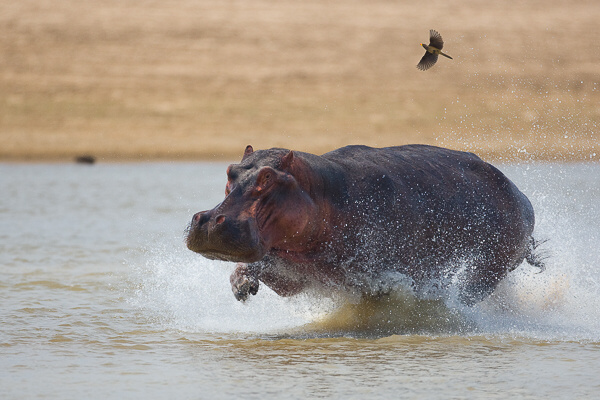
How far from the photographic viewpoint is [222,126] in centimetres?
2364

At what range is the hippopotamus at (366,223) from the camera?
5.02 m

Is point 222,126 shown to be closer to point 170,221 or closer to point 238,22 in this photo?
point 238,22

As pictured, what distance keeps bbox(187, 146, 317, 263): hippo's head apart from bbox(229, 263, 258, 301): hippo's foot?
0.26 meters

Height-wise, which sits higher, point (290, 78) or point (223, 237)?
point (290, 78)

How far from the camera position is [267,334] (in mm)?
5742

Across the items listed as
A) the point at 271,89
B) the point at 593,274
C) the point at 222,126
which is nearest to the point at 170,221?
the point at 593,274

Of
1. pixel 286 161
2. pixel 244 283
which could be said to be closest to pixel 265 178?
pixel 286 161

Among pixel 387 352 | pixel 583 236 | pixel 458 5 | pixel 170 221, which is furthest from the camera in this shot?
pixel 458 5

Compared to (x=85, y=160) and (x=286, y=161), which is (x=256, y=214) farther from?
(x=85, y=160)

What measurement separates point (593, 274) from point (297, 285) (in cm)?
299

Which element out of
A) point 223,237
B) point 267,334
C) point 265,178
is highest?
point 265,178

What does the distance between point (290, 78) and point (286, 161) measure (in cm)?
2159

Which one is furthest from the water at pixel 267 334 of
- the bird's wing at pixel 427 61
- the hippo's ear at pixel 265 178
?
the bird's wing at pixel 427 61

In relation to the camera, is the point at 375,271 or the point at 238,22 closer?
the point at 375,271
